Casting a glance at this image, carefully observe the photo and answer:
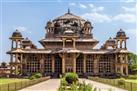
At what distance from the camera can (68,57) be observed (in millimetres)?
54281

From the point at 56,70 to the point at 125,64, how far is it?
9.86 meters

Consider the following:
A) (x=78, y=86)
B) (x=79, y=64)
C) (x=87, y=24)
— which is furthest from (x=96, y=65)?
(x=78, y=86)

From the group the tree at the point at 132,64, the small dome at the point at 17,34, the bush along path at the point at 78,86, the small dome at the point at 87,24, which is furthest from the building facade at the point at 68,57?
the bush along path at the point at 78,86

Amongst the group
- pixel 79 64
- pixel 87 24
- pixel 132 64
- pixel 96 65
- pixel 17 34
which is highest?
pixel 87 24

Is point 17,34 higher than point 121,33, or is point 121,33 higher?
point 121,33

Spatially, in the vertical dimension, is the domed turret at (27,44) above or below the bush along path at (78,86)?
above

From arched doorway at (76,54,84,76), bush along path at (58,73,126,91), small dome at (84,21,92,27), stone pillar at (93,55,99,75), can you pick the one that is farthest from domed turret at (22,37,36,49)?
bush along path at (58,73,126,91)

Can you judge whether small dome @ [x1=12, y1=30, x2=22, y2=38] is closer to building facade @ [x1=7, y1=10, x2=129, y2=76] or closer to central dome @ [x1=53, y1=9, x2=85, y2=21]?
building facade @ [x1=7, y1=10, x2=129, y2=76]

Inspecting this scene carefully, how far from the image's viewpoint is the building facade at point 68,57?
53.5 metres

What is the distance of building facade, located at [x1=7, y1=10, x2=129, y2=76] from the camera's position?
53.5 metres

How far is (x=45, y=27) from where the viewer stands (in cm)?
6272

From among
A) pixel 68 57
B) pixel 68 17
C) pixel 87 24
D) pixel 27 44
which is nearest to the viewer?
pixel 68 57

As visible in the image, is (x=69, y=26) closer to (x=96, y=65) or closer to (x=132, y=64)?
(x=96, y=65)

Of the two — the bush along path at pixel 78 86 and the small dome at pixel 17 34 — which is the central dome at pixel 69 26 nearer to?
the small dome at pixel 17 34
